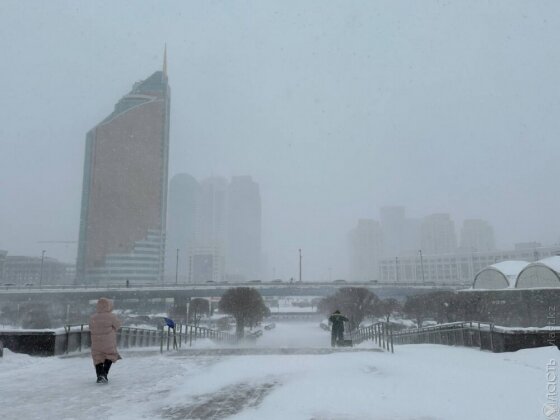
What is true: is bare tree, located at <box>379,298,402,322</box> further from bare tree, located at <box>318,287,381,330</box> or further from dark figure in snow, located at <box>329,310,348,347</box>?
dark figure in snow, located at <box>329,310,348,347</box>

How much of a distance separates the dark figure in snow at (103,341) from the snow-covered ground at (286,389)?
27 cm

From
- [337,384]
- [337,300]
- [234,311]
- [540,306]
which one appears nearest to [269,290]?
[337,300]

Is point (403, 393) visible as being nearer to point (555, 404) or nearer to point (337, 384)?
point (337, 384)

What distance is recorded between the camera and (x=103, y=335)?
784cm

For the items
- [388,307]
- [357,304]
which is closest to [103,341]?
[357,304]

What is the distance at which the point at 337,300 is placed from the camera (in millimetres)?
68812

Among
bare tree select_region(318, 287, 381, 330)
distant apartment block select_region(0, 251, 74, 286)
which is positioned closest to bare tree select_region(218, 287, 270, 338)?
bare tree select_region(318, 287, 381, 330)

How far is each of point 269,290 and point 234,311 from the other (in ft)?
123

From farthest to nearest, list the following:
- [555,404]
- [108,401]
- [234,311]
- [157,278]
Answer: [157,278]
[234,311]
[108,401]
[555,404]

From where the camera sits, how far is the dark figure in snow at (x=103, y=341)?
782 centimetres

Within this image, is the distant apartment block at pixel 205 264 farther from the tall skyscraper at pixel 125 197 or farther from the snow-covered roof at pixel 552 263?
Result: the snow-covered roof at pixel 552 263

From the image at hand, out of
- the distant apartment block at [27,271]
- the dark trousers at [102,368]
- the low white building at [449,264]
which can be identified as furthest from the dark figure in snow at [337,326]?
the distant apartment block at [27,271]

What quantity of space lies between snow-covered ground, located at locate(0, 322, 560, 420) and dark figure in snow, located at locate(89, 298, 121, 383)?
27 cm

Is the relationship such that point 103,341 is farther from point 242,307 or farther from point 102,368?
point 242,307
